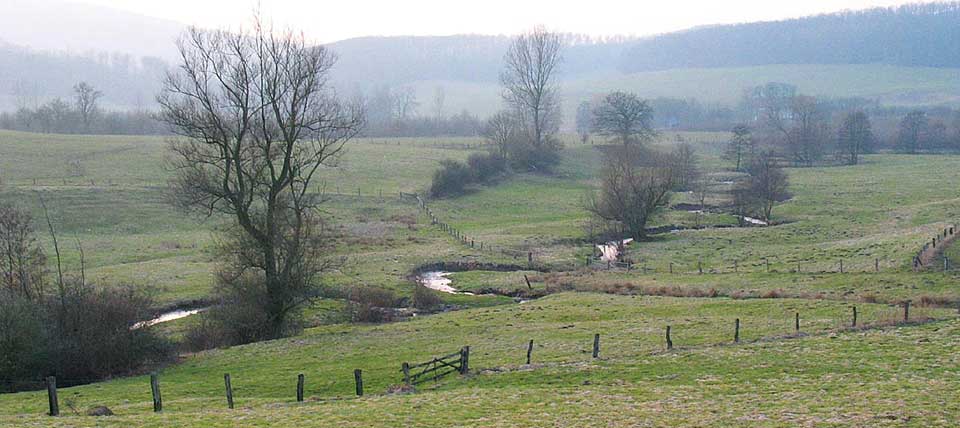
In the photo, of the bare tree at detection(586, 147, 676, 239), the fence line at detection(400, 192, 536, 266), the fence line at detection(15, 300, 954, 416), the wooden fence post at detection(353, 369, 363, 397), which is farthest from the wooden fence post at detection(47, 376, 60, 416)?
the bare tree at detection(586, 147, 676, 239)

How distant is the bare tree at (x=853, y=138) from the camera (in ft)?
462

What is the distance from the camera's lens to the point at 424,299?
48.2 meters

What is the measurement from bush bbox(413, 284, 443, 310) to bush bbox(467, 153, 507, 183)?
192 ft

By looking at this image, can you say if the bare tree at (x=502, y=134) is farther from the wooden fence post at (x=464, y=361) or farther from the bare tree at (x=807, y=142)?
the wooden fence post at (x=464, y=361)

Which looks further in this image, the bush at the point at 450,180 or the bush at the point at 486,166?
the bush at the point at 486,166

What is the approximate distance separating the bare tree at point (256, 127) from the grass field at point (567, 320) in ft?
14.4

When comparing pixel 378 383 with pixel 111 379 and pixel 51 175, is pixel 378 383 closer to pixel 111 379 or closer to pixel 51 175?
pixel 111 379

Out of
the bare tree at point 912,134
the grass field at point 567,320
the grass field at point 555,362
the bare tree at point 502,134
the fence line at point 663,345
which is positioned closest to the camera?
the grass field at point 567,320

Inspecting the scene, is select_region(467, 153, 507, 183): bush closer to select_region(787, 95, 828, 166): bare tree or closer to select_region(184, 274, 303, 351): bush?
select_region(787, 95, 828, 166): bare tree

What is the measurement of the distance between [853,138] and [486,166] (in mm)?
72897

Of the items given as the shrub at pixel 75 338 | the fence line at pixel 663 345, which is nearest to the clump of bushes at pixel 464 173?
the shrub at pixel 75 338

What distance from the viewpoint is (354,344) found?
3588 cm

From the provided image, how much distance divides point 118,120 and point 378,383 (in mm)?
139036

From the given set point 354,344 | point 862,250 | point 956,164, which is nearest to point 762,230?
point 862,250
